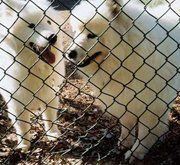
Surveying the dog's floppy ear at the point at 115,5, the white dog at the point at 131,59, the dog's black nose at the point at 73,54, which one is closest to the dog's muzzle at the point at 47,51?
the white dog at the point at 131,59

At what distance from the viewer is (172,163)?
371 cm

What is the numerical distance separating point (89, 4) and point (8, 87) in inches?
46.0

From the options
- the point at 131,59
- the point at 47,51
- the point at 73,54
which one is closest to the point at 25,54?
the point at 47,51

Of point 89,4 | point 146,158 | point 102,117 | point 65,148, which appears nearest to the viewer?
point 89,4

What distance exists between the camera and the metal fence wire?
3357 mm

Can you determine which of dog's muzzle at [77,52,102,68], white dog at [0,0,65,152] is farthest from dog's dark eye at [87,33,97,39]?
white dog at [0,0,65,152]

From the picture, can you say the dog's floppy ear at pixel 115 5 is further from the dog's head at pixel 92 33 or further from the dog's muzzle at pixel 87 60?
the dog's muzzle at pixel 87 60

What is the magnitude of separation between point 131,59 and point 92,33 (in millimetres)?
381

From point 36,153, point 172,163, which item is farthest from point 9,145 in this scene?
point 172,163

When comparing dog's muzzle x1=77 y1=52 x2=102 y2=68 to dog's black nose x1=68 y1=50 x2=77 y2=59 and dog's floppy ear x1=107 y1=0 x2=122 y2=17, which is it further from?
dog's floppy ear x1=107 y1=0 x2=122 y2=17

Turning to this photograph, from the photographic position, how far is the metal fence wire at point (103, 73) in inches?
132

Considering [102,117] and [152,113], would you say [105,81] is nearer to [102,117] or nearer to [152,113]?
[152,113]

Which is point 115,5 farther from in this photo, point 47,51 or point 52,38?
point 47,51

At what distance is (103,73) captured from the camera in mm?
3547
